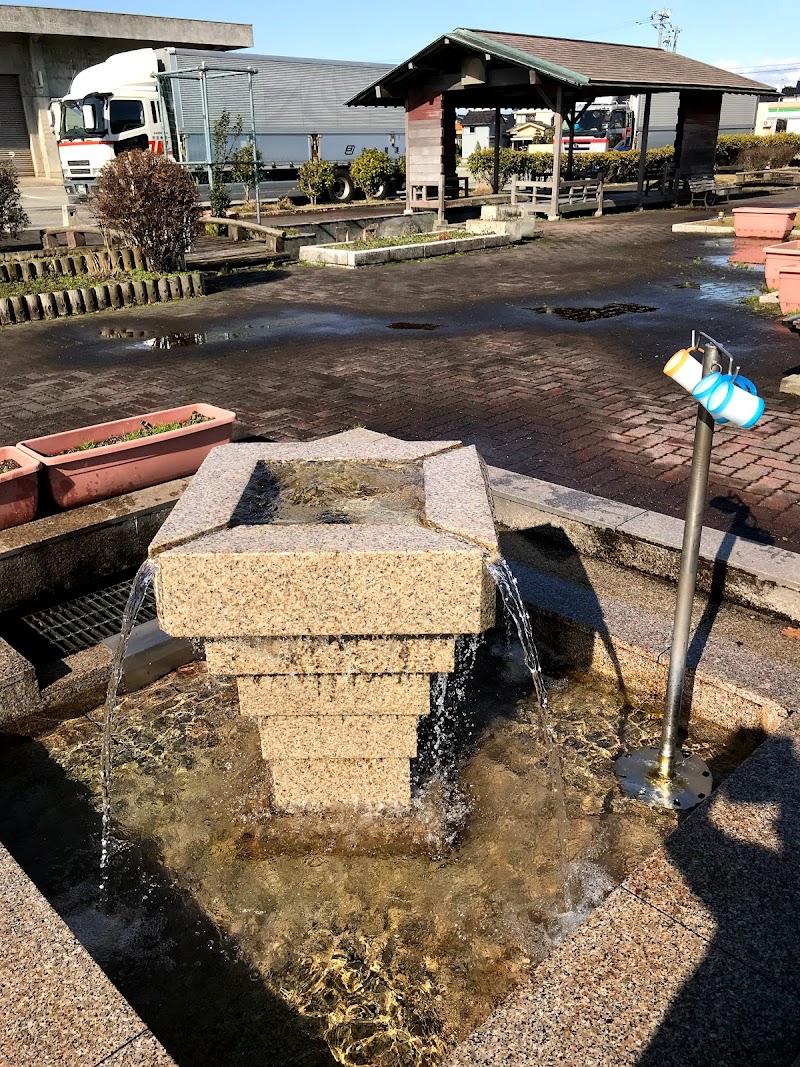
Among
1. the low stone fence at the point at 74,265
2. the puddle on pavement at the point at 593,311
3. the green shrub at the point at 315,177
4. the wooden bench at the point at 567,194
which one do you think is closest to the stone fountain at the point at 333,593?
the puddle on pavement at the point at 593,311

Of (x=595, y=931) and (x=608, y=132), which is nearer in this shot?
(x=595, y=931)

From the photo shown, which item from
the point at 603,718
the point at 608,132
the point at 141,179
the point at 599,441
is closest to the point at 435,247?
the point at 141,179

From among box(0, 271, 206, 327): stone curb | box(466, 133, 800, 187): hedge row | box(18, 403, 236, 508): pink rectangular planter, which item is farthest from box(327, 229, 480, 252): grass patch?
box(466, 133, 800, 187): hedge row

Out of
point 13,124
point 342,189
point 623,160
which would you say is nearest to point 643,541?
point 342,189

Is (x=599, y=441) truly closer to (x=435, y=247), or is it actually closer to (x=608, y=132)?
(x=435, y=247)

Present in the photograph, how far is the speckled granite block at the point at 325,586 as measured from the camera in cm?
248

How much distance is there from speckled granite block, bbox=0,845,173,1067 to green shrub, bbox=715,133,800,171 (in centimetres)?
4427

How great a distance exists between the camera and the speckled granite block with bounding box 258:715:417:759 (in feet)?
9.85

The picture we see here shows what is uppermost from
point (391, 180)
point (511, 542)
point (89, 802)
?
point (391, 180)

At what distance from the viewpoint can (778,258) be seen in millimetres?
11609

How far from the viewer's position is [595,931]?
2.27m

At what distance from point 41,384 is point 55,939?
7.99m

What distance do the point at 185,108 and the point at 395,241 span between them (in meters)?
8.69

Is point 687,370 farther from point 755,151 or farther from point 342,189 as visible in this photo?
point 755,151
